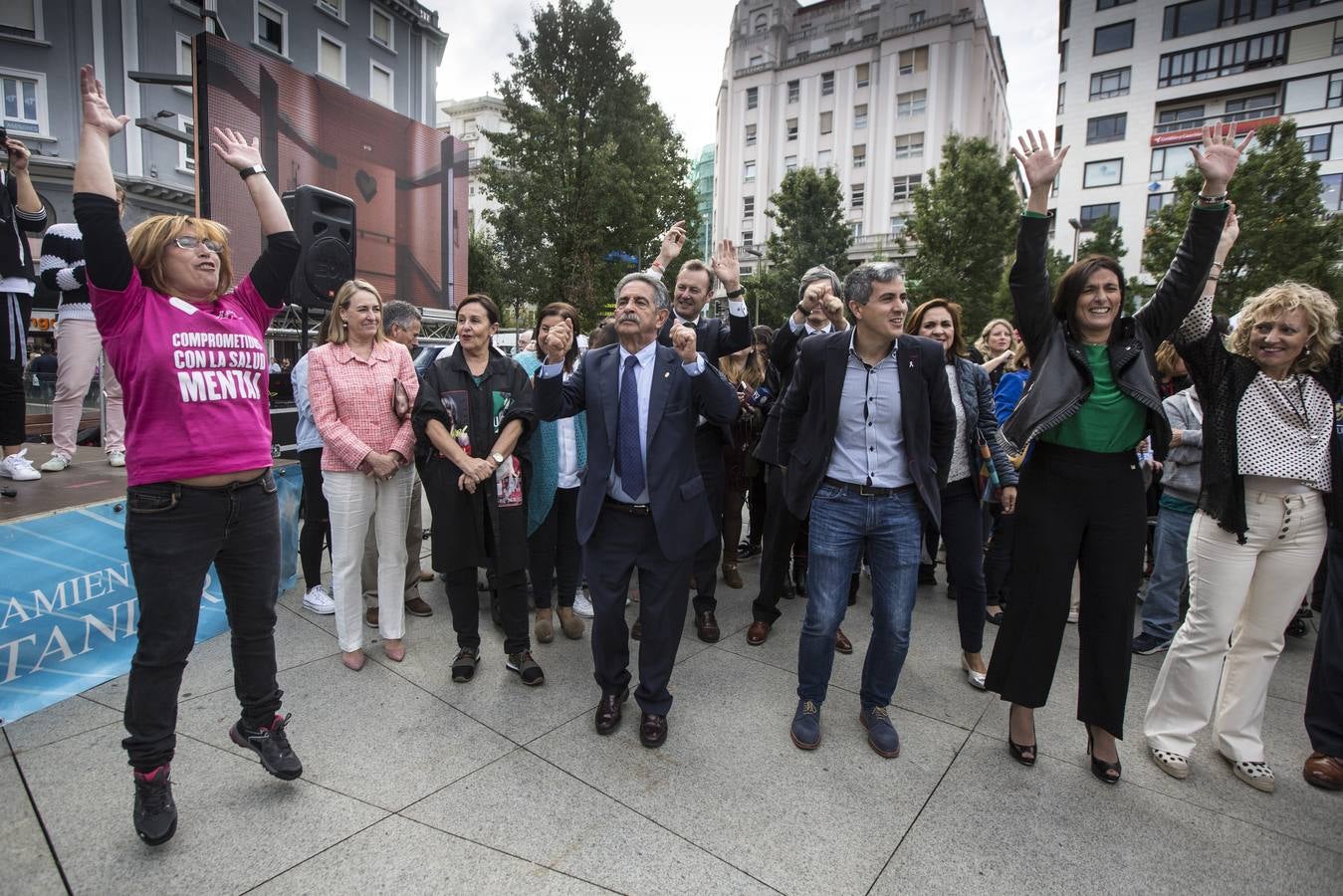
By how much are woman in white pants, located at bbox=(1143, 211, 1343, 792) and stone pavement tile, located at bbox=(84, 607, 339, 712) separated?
14.1 ft

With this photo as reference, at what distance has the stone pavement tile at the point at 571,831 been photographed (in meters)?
2.15

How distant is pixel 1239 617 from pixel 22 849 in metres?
4.80

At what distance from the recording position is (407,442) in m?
3.72

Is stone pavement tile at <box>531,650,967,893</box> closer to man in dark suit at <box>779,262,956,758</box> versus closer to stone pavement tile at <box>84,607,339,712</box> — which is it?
man in dark suit at <box>779,262,956,758</box>

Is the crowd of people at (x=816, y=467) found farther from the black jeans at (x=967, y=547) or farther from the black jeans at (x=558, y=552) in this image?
the black jeans at (x=558, y=552)

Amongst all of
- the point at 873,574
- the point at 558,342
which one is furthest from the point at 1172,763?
the point at 558,342

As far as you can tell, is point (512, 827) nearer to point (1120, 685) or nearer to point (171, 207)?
point (1120, 685)

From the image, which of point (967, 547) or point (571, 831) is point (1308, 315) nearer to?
point (967, 547)

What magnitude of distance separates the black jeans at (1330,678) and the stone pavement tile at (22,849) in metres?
4.78

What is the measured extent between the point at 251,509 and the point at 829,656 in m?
2.47

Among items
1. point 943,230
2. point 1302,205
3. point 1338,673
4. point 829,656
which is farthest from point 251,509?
point 943,230

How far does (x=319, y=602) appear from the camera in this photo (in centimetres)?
445

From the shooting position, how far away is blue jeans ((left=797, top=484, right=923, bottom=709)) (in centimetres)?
292

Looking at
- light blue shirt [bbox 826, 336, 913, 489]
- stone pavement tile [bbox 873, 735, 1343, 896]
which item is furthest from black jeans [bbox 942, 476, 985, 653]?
stone pavement tile [bbox 873, 735, 1343, 896]
